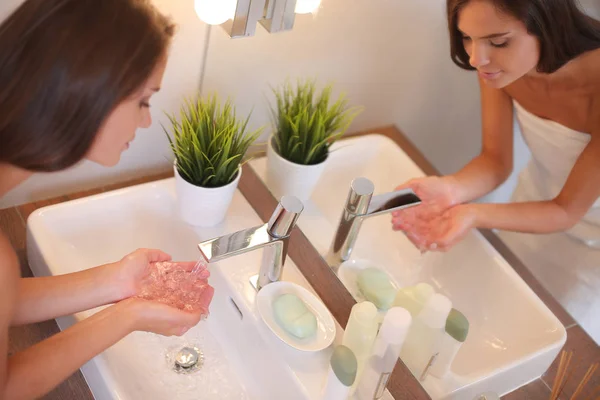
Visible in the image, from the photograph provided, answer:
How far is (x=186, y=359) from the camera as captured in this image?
3.60 feet

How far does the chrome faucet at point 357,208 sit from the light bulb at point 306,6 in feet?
1.16

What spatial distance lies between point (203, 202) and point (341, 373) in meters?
0.43

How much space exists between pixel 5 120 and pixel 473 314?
0.85 meters

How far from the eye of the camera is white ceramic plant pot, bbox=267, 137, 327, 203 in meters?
1.22

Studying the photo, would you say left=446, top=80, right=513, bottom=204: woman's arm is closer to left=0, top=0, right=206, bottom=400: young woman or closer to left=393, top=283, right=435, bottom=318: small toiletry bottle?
left=393, top=283, right=435, bottom=318: small toiletry bottle

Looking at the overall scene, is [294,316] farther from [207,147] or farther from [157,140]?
[157,140]

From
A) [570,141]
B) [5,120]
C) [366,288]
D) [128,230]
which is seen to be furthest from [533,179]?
[5,120]

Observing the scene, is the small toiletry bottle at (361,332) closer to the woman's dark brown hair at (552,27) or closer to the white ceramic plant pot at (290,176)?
the white ceramic plant pot at (290,176)

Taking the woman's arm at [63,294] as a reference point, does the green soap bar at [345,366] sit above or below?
above

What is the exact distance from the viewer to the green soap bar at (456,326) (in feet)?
3.26

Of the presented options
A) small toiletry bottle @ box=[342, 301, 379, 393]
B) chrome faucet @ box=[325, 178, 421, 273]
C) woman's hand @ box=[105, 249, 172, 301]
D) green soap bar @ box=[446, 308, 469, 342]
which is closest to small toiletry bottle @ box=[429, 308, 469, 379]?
green soap bar @ box=[446, 308, 469, 342]

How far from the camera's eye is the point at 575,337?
118 cm

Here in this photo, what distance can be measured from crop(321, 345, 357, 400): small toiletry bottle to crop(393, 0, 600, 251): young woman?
1.24 ft

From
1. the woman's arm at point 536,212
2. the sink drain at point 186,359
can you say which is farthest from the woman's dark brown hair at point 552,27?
the sink drain at point 186,359
